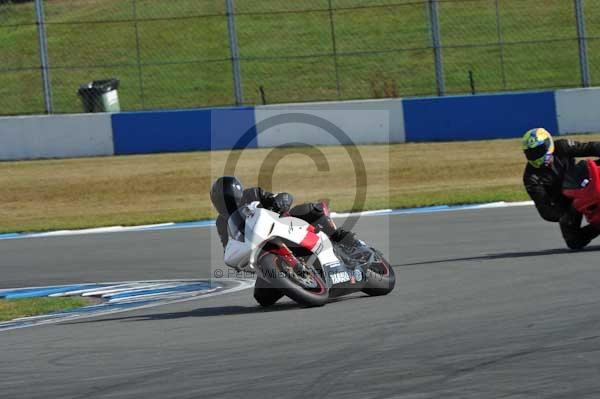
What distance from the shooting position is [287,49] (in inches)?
1201

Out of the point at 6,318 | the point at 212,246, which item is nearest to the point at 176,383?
the point at 6,318

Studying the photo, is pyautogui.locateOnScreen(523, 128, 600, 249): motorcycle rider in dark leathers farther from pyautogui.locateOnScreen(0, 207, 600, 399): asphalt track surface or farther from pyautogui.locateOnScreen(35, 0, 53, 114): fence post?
pyautogui.locateOnScreen(35, 0, 53, 114): fence post

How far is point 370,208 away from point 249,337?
418 inches

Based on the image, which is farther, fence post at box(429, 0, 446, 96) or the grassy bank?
fence post at box(429, 0, 446, 96)

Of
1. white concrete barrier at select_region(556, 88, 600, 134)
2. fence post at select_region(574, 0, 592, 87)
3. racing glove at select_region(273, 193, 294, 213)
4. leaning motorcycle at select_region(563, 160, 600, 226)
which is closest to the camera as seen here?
racing glove at select_region(273, 193, 294, 213)

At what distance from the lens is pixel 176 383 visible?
6539mm

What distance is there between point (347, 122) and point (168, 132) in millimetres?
3548

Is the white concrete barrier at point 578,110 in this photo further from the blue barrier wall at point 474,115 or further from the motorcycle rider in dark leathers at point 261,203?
the motorcycle rider in dark leathers at point 261,203

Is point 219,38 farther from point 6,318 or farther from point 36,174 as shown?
point 6,318

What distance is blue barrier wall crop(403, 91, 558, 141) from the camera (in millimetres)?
23078

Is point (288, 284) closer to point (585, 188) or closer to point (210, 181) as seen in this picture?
point (585, 188)

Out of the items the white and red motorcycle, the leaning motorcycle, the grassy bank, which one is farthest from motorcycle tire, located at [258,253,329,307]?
the grassy bank

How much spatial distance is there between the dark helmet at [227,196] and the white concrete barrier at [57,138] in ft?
48.3

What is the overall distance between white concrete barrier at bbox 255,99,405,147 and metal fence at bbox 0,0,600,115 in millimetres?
2004
